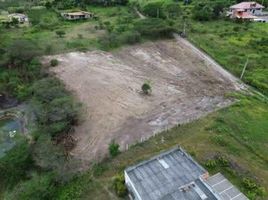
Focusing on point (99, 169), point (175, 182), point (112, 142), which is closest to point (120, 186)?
point (99, 169)

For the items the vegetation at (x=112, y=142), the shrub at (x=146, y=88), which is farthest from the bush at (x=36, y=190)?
the shrub at (x=146, y=88)

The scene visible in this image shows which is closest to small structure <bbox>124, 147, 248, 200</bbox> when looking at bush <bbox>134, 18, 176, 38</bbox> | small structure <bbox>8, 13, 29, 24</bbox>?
bush <bbox>134, 18, 176, 38</bbox>

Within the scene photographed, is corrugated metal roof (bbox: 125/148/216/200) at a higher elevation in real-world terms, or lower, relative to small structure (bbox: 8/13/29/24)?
lower

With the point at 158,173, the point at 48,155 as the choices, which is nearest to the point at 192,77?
the point at 158,173

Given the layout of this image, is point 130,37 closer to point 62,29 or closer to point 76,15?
point 62,29

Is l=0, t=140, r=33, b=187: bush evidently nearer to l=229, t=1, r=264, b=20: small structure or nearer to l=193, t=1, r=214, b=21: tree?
l=193, t=1, r=214, b=21: tree
